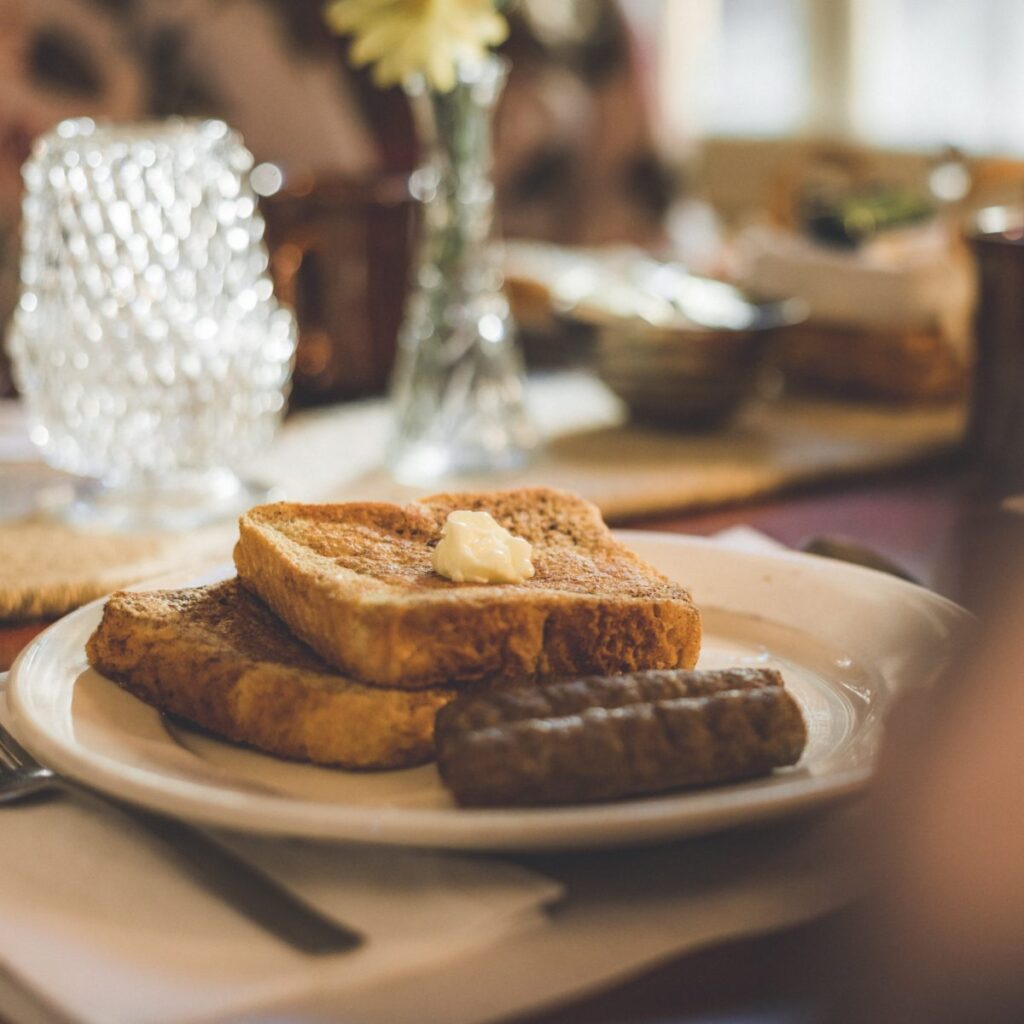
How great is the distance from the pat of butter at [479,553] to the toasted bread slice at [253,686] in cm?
8

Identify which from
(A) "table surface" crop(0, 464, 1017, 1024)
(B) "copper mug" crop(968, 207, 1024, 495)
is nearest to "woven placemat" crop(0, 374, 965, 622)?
(A) "table surface" crop(0, 464, 1017, 1024)

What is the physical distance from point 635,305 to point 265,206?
0.41 meters

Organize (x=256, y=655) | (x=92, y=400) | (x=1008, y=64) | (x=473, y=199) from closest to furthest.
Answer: (x=256, y=655) → (x=92, y=400) → (x=473, y=199) → (x=1008, y=64)

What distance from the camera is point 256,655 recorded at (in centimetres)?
69

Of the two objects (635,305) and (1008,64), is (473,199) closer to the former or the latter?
(635,305)

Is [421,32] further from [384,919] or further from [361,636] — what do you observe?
[384,919]

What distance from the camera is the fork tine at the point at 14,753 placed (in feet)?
2.23

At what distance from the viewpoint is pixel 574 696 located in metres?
0.61

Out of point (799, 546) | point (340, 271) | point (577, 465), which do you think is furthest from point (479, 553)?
point (340, 271)

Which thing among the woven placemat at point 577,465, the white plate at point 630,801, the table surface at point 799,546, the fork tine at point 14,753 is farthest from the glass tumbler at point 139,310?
the fork tine at point 14,753

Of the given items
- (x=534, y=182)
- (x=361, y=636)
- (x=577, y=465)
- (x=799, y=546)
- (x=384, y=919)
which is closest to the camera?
(x=384, y=919)

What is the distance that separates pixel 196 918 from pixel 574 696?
0.18 meters

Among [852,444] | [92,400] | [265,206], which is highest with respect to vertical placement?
[265,206]

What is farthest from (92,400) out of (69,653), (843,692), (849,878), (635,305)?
(849,878)
